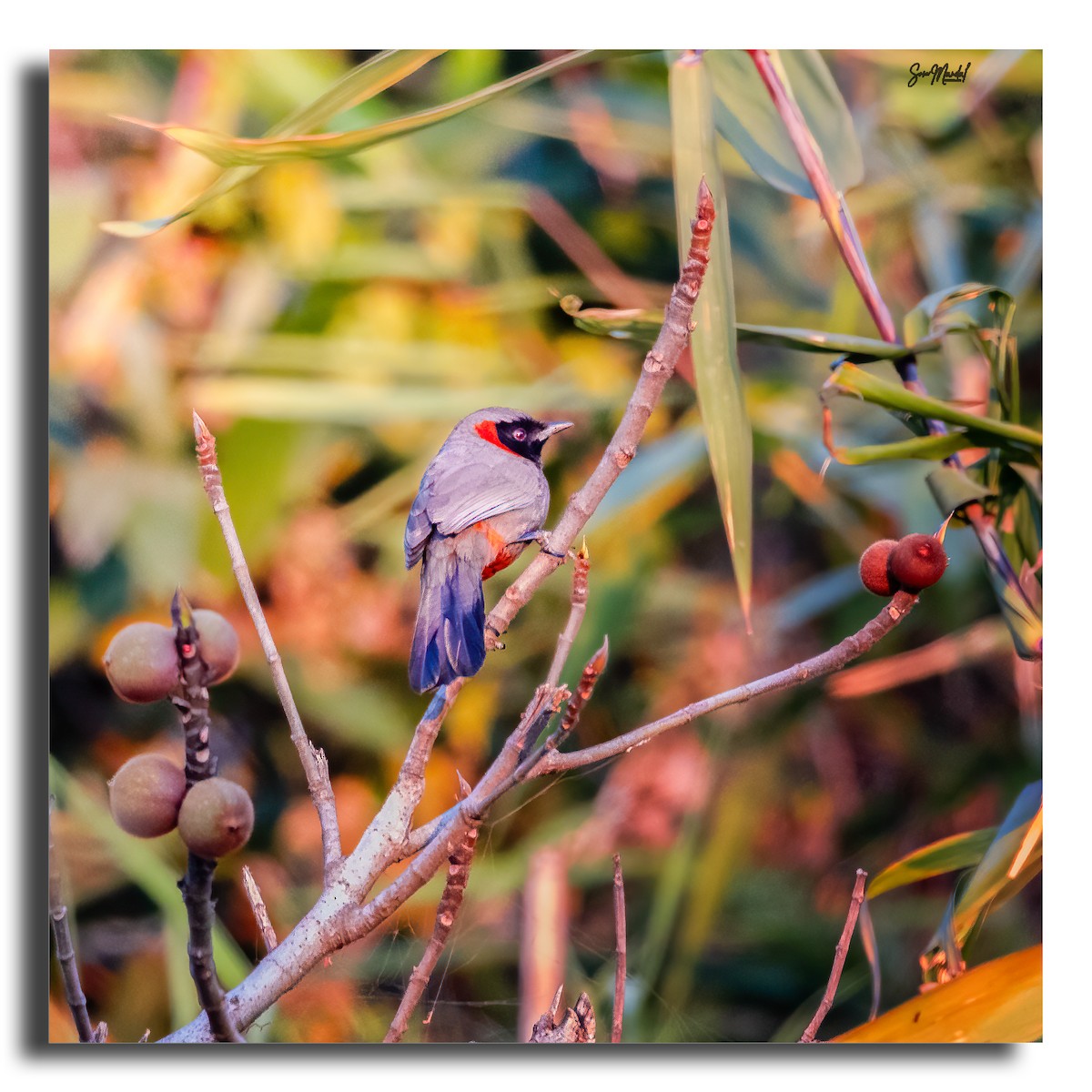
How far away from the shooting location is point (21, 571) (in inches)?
81.4

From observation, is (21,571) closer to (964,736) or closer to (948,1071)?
(964,736)

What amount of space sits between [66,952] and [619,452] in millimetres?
1252

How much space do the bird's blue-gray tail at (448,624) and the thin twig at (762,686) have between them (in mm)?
252

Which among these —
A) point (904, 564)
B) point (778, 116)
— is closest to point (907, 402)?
point (904, 564)

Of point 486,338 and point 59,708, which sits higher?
point 486,338

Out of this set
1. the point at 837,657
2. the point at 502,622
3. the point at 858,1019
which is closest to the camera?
the point at 837,657

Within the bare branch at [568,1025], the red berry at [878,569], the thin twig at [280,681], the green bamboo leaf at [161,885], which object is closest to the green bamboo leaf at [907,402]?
the red berry at [878,569]

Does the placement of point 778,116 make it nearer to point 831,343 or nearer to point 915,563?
point 831,343

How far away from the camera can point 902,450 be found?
2.01m

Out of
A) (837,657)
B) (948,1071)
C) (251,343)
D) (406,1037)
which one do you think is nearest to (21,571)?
(251,343)

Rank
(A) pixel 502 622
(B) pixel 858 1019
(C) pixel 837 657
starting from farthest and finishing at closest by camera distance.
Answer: (B) pixel 858 1019 → (A) pixel 502 622 → (C) pixel 837 657

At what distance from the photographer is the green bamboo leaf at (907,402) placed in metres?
2.02

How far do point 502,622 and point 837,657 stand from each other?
55 centimetres
